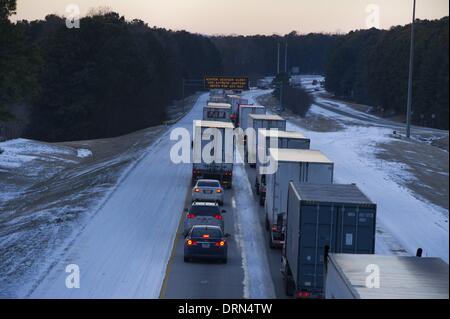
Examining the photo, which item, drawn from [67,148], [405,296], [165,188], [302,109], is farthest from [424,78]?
[405,296]

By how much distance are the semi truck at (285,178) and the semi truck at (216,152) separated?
12.9 m

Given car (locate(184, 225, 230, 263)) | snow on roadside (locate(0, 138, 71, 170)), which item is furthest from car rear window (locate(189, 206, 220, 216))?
snow on roadside (locate(0, 138, 71, 170))

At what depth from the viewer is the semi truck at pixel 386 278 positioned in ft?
37.2

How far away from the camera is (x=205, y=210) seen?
94.7ft

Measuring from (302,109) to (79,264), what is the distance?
86.4 meters

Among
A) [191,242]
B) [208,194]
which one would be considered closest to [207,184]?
[208,194]

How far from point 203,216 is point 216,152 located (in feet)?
40.6

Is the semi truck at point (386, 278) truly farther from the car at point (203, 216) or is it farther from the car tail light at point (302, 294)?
the car at point (203, 216)

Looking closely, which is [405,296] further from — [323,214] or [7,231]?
[7,231]

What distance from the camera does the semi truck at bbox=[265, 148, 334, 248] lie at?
25.6m

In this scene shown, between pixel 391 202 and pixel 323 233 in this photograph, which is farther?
pixel 391 202

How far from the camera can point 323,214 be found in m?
18.8
